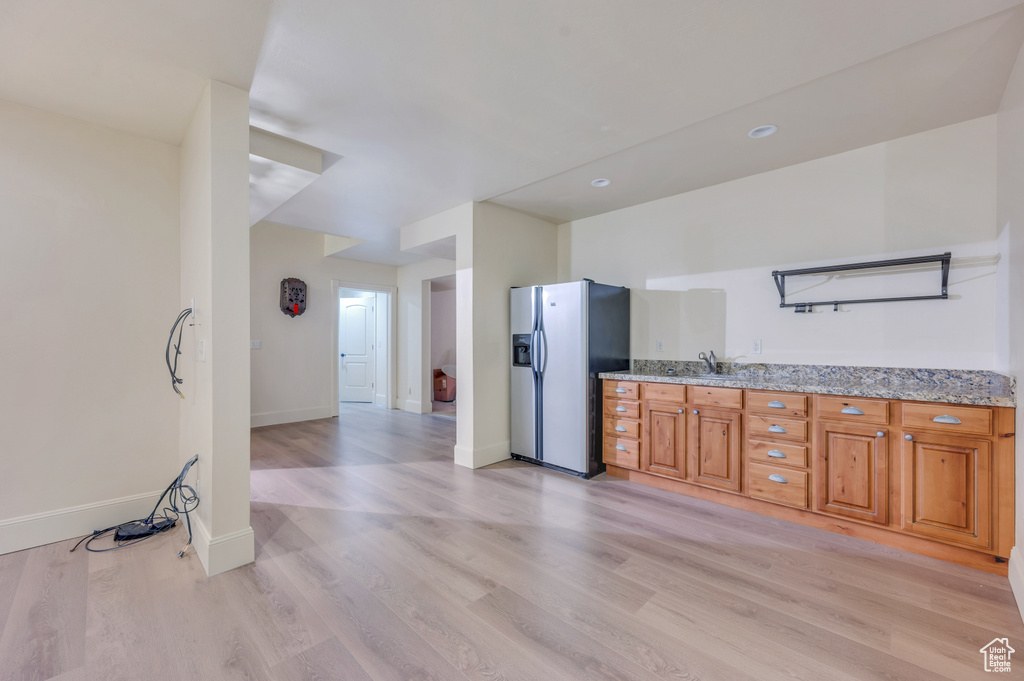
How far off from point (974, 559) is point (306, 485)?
416 centimetres

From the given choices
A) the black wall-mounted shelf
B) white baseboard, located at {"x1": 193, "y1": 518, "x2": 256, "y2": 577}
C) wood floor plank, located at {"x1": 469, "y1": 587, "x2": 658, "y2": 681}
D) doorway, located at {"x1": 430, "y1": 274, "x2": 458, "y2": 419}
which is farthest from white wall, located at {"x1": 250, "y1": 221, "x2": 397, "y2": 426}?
the black wall-mounted shelf

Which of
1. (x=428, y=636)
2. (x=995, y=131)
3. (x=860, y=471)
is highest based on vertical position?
(x=995, y=131)

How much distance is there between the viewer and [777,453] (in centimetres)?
277

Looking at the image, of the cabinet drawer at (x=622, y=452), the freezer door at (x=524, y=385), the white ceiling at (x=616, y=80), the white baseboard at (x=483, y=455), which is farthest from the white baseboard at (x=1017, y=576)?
the white baseboard at (x=483, y=455)

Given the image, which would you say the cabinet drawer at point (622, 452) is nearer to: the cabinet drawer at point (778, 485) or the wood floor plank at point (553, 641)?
the cabinet drawer at point (778, 485)

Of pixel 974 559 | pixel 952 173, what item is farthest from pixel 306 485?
pixel 952 173

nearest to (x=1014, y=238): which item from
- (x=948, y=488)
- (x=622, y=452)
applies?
(x=948, y=488)

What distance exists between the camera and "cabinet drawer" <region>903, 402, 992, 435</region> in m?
2.13

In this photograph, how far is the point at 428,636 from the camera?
170 cm

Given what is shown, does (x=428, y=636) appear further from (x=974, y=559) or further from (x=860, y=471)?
(x=974, y=559)

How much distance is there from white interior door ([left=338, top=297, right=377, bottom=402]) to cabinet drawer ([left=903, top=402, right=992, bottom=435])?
6.98m

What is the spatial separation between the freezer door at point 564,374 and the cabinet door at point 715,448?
34.2 inches

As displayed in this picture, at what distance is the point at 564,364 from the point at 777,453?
1.67m

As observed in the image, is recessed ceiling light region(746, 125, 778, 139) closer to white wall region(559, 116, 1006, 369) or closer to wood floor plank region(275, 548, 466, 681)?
white wall region(559, 116, 1006, 369)
